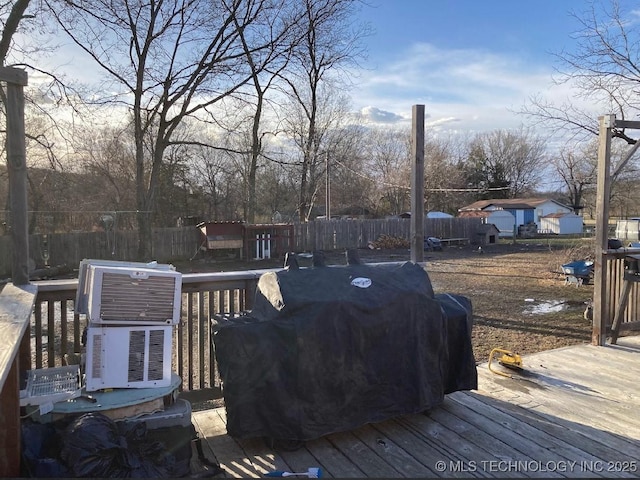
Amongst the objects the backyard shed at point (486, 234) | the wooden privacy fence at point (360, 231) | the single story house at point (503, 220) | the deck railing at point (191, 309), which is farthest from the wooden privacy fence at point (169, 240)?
the deck railing at point (191, 309)

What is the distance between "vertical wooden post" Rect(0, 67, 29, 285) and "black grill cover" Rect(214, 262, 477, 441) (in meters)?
1.23

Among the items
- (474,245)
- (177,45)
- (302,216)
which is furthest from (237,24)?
(474,245)

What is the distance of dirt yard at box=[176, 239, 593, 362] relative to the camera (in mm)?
6008

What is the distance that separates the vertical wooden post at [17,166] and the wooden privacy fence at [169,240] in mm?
11970

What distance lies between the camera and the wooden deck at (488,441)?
255 centimetres

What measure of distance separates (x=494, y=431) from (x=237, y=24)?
19.3 metres

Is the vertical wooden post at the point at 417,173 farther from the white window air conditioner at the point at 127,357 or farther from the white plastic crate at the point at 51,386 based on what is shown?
the white plastic crate at the point at 51,386

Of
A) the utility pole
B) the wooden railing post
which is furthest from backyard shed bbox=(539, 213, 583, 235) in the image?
the wooden railing post

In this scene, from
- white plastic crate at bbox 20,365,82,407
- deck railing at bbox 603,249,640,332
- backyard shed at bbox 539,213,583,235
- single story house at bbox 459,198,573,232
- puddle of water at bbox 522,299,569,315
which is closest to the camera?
white plastic crate at bbox 20,365,82,407

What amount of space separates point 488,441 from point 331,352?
1.08 m

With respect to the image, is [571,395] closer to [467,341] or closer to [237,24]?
[467,341]

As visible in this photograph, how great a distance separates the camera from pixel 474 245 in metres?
25.4

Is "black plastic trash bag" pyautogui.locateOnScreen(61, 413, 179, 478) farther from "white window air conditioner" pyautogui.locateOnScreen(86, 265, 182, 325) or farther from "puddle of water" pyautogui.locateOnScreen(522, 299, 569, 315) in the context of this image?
"puddle of water" pyautogui.locateOnScreen(522, 299, 569, 315)

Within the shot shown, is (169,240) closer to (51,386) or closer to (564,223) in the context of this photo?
(51,386)
